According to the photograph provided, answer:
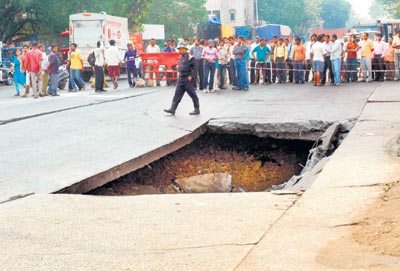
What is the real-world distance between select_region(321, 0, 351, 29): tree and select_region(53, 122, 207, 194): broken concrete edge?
361 feet

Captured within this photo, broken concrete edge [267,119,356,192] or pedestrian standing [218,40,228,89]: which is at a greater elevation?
pedestrian standing [218,40,228,89]

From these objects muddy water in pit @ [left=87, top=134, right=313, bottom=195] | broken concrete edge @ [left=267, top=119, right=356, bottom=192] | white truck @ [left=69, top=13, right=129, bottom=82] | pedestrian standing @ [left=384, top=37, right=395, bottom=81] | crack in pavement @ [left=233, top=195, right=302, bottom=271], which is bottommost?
muddy water in pit @ [left=87, top=134, right=313, bottom=195]

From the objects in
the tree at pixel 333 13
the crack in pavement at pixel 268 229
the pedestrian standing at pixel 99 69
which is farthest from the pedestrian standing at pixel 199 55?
the tree at pixel 333 13

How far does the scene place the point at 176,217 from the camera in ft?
22.6

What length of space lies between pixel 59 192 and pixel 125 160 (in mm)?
1850

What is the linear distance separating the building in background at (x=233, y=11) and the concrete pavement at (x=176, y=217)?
80.8 m

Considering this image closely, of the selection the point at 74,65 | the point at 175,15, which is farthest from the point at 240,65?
the point at 175,15

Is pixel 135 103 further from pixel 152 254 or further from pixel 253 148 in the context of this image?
pixel 152 254

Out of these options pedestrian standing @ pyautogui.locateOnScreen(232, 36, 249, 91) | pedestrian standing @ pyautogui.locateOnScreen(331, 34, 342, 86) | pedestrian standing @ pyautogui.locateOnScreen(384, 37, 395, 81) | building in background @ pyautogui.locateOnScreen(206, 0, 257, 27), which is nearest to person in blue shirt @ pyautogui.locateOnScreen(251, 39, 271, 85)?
pedestrian standing @ pyautogui.locateOnScreen(232, 36, 249, 91)

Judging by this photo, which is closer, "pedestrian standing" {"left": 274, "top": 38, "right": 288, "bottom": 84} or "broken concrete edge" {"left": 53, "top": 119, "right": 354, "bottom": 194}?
"broken concrete edge" {"left": 53, "top": 119, "right": 354, "bottom": 194}

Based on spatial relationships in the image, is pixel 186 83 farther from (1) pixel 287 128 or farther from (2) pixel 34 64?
(2) pixel 34 64

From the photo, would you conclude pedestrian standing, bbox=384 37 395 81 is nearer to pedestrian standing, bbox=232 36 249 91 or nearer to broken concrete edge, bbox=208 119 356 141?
pedestrian standing, bbox=232 36 249 91

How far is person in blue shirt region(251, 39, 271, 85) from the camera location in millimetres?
26281

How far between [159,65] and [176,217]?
814 inches
